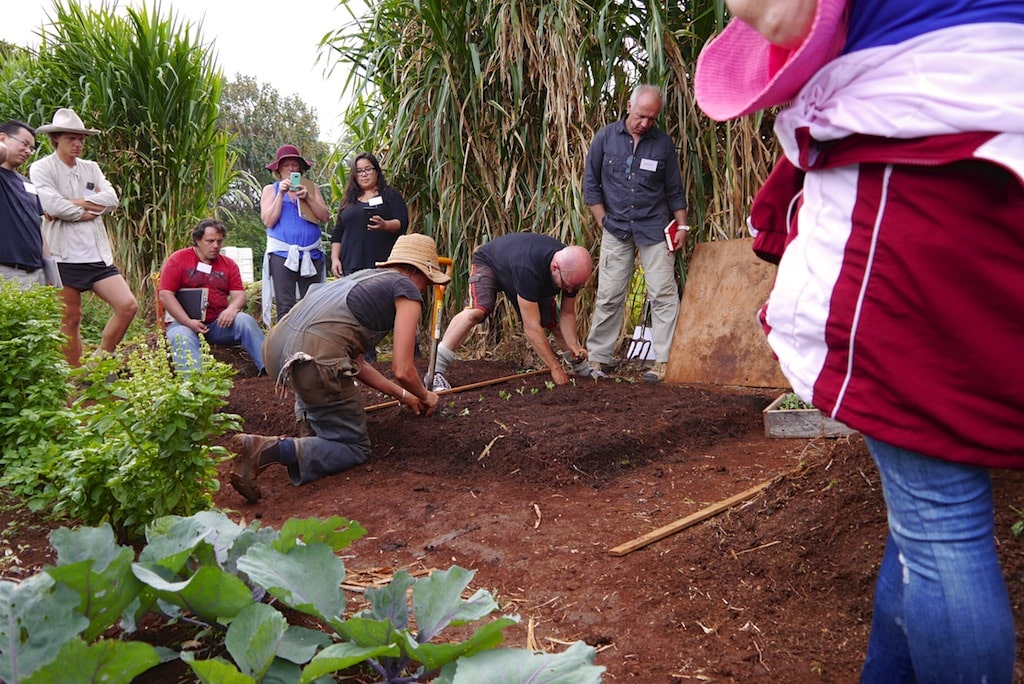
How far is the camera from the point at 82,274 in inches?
229

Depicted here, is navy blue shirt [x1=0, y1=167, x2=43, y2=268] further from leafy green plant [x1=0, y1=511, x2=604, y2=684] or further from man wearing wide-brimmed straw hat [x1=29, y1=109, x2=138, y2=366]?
leafy green plant [x1=0, y1=511, x2=604, y2=684]

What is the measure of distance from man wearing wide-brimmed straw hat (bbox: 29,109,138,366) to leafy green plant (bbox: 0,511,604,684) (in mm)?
4538

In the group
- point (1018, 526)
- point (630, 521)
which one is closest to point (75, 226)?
point (630, 521)

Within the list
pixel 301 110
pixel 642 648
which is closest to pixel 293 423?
pixel 642 648

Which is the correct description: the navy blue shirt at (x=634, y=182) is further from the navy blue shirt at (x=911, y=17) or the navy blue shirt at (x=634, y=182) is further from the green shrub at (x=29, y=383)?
the navy blue shirt at (x=911, y=17)

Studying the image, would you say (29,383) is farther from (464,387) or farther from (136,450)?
(464,387)

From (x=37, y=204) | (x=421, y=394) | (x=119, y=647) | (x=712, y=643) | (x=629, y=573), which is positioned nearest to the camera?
(x=119, y=647)

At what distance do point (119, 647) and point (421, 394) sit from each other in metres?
2.86

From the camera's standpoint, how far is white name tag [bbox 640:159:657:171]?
5480 mm

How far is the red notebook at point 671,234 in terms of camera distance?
18.2 feet

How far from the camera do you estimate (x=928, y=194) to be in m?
1.03

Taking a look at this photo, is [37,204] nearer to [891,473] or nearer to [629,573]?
[629,573]

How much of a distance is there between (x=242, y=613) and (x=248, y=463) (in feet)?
6.87

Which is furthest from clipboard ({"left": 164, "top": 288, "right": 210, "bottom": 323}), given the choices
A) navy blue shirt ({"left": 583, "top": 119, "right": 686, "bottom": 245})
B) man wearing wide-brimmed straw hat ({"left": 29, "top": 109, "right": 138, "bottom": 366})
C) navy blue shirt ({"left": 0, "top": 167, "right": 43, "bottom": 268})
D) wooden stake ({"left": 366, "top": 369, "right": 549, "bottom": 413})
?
navy blue shirt ({"left": 583, "top": 119, "right": 686, "bottom": 245})
